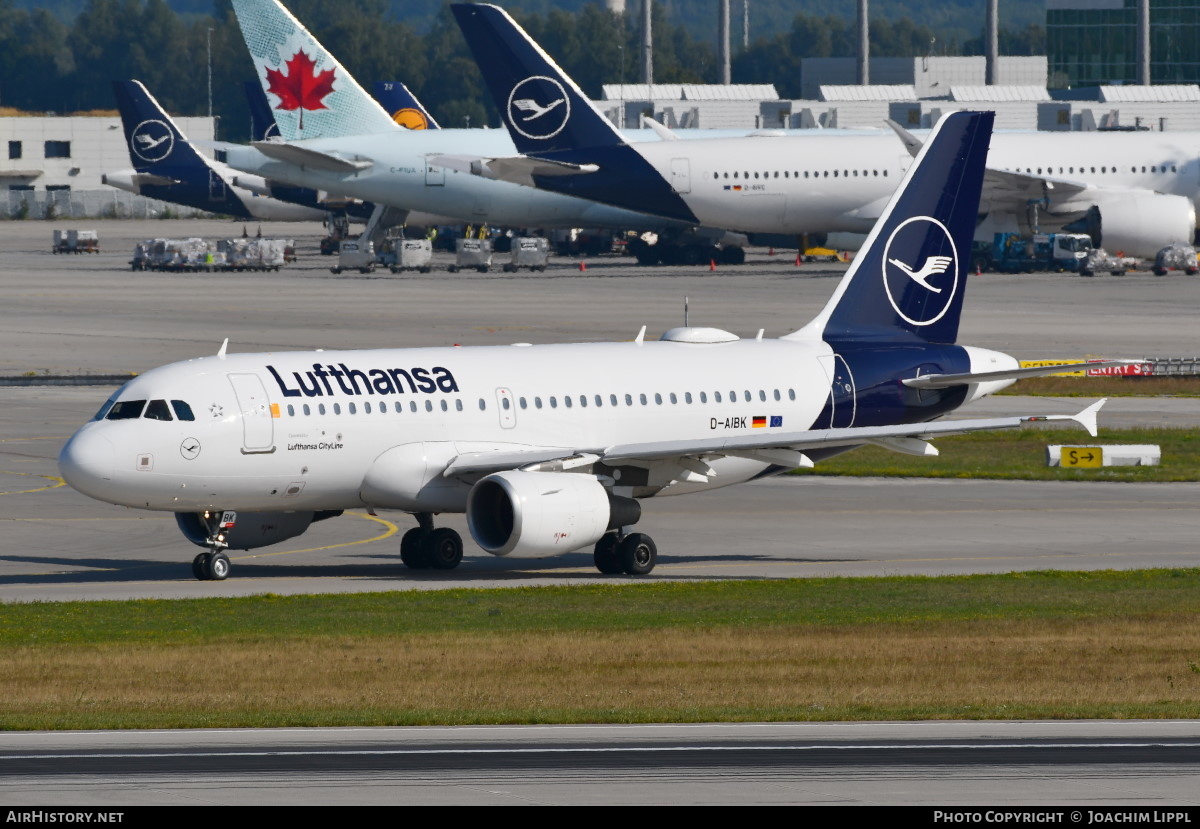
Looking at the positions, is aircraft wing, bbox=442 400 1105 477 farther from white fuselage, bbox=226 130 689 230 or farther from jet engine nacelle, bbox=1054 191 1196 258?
white fuselage, bbox=226 130 689 230

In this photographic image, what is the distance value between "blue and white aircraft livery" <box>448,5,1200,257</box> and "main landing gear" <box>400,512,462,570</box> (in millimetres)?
67583

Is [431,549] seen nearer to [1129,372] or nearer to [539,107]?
[1129,372]

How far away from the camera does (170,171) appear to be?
148750 mm

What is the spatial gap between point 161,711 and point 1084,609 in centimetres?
1523

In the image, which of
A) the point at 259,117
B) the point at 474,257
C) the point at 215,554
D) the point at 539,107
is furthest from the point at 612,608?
the point at 259,117

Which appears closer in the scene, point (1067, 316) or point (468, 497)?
point (468, 497)

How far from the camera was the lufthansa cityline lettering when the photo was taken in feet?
119

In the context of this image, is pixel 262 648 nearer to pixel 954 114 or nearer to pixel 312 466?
pixel 312 466

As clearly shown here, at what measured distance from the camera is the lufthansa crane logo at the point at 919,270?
4291cm

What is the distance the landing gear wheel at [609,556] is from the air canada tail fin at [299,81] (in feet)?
264

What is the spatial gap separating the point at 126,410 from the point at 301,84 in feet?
276

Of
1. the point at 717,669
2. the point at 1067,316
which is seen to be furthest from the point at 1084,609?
the point at 1067,316

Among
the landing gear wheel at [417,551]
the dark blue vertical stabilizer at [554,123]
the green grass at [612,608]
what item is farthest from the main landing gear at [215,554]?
the dark blue vertical stabilizer at [554,123]

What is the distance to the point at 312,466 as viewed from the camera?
3597 centimetres
